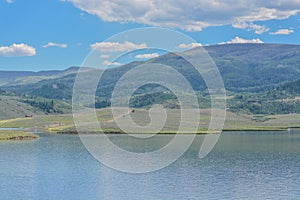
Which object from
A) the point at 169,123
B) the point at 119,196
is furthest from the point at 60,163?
the point at 169,123

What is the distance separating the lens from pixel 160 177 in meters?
70.4

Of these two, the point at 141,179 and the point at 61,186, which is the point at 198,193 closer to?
the point at 141,179

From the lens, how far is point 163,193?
194 feet

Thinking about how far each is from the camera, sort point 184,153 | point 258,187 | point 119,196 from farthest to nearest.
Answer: point 184,153 < point 258,187 < point 119,196

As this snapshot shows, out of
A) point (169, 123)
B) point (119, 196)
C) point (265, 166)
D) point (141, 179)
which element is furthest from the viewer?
point (169, 123)

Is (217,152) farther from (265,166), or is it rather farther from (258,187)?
(258,187)

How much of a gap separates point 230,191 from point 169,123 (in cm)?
13650

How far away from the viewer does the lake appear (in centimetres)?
5909

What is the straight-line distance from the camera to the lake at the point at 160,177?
59094mm

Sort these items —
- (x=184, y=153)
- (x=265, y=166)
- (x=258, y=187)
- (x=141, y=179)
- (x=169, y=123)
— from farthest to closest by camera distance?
(x=169, y=123)
(x=184, y=153)
(x=265, y=166)
(x=141, y=179)
(x=258, y=187)

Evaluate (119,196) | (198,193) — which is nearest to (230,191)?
(198,193)

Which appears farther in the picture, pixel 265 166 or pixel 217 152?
pixel 217 152

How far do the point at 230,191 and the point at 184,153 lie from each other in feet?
135

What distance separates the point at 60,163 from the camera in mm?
86312
